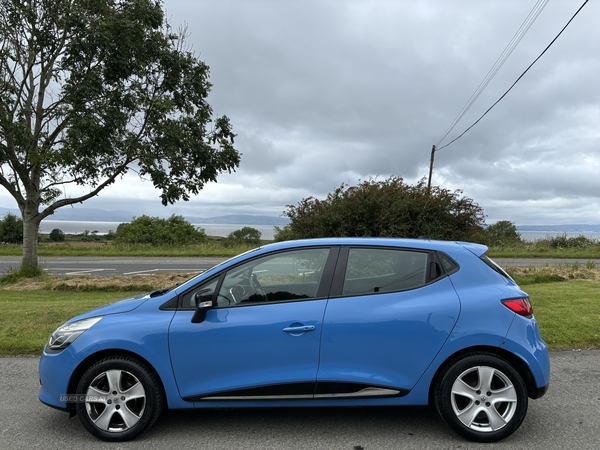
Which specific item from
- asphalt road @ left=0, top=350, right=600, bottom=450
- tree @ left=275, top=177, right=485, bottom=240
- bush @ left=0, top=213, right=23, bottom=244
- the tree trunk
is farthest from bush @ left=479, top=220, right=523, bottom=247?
bush @ left=0, top=213, right=23, bottom=244

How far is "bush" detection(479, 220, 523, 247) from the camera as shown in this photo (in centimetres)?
1085

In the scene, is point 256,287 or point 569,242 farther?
point 569,242

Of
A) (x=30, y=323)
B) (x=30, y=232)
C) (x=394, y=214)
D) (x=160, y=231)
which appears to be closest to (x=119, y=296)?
(x=30, y=323)

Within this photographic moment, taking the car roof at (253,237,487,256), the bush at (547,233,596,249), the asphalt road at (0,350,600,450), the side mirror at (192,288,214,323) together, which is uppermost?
the bush at (547,233,596,249)

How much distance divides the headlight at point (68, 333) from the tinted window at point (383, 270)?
2124 mm

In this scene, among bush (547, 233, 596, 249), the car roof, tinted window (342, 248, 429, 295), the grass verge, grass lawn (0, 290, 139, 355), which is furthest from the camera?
bush (547, 233, 596, 249)

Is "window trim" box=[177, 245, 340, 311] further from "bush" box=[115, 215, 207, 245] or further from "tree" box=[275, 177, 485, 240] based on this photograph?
"bush" box=[115, 215, 207, 245]

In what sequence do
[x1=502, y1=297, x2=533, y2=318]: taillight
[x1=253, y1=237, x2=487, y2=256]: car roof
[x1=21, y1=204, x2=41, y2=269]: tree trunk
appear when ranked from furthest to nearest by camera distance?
[x1=21, y1=204, x2=41, y2=269]: tree trunk → [x1=253, y1=237, x2=487, y2=256]: car roof → [x1=502, y1=297, x2=533, y2=318]: taillight

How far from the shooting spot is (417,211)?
9805 millimetres

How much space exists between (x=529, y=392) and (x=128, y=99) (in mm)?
10651

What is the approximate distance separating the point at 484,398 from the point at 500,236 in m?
30.1

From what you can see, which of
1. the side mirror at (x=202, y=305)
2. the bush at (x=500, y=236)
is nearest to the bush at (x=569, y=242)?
the bush at (x=500, y=236)

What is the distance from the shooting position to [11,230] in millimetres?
44562

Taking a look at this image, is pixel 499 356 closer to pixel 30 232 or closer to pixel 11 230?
pixel 30 232
